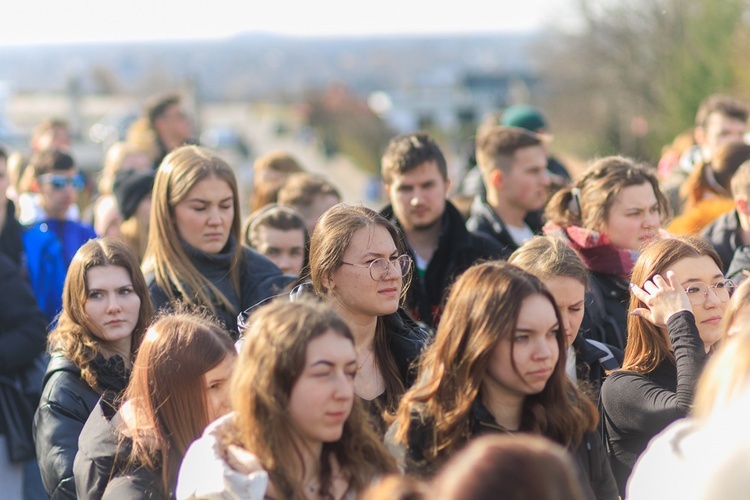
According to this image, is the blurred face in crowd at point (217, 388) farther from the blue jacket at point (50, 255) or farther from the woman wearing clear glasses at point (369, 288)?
the blue jacket at point (50, 255)

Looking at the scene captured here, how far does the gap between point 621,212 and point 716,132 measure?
3.05m

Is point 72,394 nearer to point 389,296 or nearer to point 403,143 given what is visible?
point 389,296

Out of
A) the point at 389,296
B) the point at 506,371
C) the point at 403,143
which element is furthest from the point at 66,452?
the point at 403,143

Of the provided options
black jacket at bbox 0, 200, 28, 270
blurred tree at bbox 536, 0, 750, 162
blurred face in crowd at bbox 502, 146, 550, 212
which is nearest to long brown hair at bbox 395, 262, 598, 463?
blurred face in crowd at bbox 502, 146, 550, 212

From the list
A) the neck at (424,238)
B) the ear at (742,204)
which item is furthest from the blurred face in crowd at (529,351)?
the ear at (742,204)

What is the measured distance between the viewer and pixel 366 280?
413 cm

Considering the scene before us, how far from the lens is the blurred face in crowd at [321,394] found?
3.10 meters

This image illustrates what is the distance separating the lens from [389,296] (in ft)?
13.5

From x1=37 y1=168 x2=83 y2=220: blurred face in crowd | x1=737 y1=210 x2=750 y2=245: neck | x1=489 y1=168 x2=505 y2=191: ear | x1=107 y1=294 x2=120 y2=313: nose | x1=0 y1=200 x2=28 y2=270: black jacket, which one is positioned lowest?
x1=737 y1=210 x2=750 y2=245: neck

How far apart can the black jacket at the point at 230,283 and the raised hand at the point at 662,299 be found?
1728 mm

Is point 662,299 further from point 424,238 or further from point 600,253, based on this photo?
point 424,238

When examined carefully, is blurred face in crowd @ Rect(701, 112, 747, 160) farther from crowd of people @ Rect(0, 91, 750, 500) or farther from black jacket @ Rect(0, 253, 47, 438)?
black jacket @ Rect(0, 253, 47, 438)

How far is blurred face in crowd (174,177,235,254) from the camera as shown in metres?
5.20

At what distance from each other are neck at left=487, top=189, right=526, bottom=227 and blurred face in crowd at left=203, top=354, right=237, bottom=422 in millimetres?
2879
